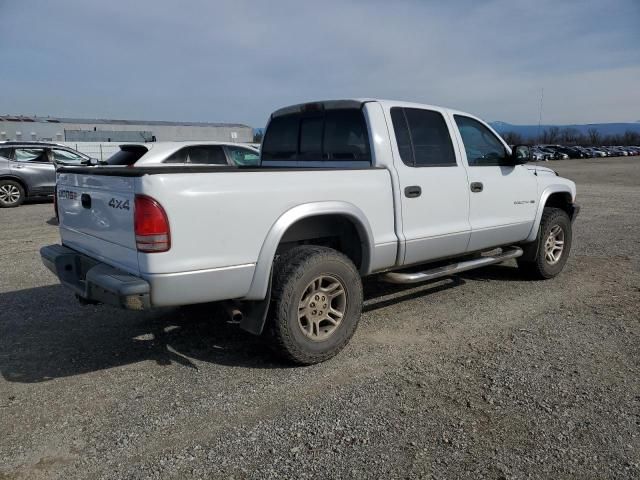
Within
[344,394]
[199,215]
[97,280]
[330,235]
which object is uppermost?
[199,215]

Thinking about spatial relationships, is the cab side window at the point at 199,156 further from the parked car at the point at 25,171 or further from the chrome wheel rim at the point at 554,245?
the chrome wheel rim at the point at 554,245

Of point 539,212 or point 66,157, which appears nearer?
point 539,212

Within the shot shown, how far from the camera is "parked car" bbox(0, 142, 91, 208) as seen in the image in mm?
13266

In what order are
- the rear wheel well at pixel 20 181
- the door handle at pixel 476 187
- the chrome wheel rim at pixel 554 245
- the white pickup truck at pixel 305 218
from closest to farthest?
the white pickup truck at pixel 305 218, the door handle at pixel 476 187, the chrome wheel rim at pixel 554 245, the rear wheel well at pixel 20 181

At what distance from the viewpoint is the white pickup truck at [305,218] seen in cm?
313

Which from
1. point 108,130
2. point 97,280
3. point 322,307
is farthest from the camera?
point 108,130

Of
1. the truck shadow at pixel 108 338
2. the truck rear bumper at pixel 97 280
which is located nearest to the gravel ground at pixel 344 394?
the truck shadow at pixel 108 338

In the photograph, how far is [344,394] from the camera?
3.38m

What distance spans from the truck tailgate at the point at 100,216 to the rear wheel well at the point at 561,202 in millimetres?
5020

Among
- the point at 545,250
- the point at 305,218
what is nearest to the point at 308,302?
the point at 305,218

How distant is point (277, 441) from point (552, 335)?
2.68m

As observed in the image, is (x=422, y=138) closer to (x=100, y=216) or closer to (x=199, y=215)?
(x=199, y=215)

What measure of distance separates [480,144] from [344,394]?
3.06 m

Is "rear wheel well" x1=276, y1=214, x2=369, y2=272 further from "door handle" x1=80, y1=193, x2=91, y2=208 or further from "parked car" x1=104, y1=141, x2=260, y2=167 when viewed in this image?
"parked car" x1=104, y1=141, x2=260, y2=167
